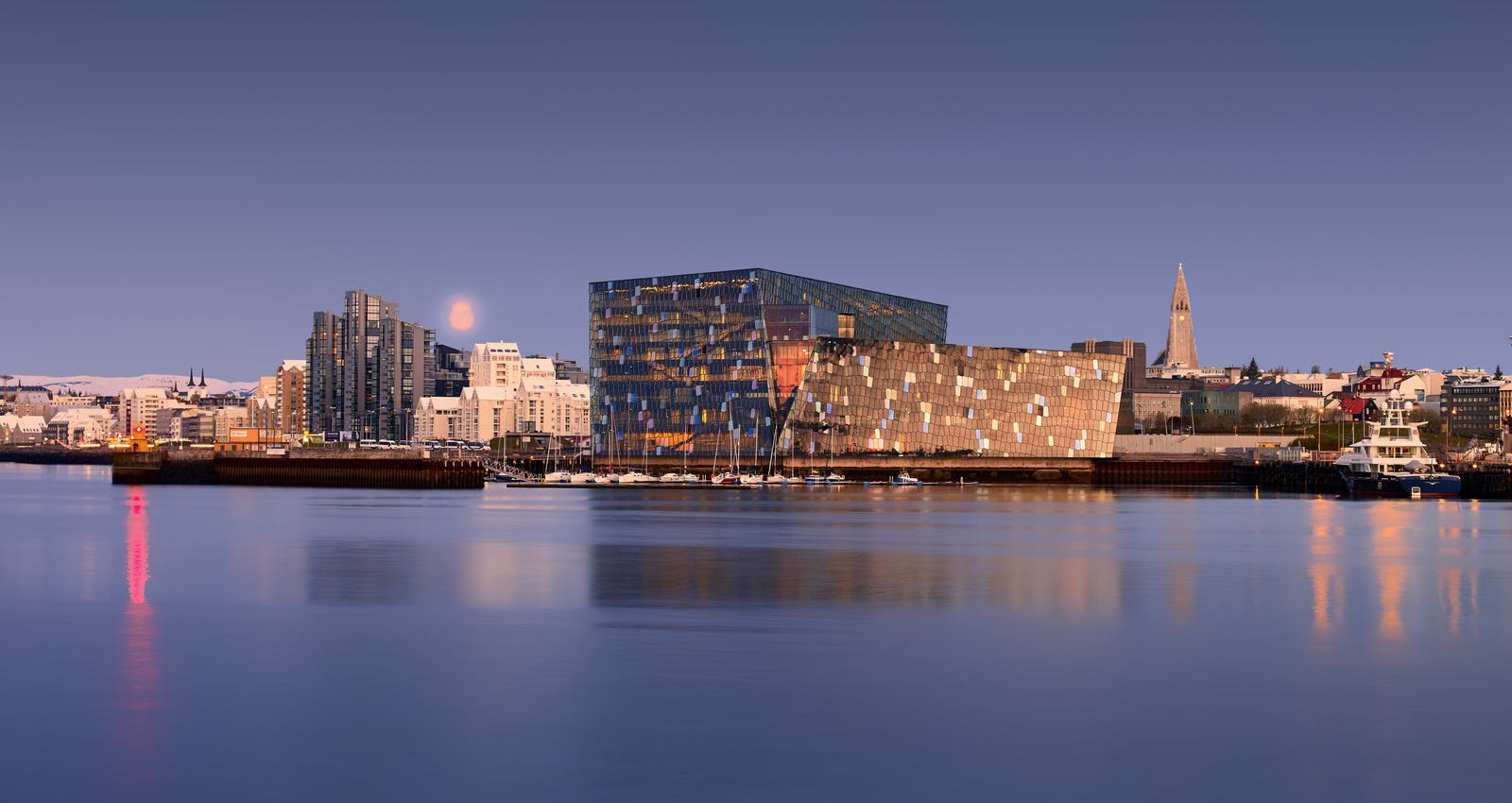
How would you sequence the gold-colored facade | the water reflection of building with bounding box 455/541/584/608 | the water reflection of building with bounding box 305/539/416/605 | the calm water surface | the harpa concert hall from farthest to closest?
the harpa concert hall < the gold-colored facade < the water reflection of building with bounding box 305/539/416/605 < the water reflection of building with bounding box 455/541/584/608 < the calm water surface

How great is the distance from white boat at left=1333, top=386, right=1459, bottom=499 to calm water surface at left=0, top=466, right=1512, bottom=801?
5266 cm

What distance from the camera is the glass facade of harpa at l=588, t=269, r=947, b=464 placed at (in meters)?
144

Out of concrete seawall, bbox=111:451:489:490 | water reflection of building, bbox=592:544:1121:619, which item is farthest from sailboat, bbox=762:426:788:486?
water reflection of building, bbox=592:544:1121:619

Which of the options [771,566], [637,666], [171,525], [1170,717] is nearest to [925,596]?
[771,566]

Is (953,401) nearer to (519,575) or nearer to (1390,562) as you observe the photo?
(1390,562)

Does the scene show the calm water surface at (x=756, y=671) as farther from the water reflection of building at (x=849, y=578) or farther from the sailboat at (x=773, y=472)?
the sailboat at (x=773, y=472)

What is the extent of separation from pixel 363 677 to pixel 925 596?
1660 cm

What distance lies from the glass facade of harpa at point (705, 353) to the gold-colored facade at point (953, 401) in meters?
3.13

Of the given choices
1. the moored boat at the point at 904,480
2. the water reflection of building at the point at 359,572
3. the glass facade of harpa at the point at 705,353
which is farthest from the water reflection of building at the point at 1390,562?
the glass facade of harpa at the point at 705,353

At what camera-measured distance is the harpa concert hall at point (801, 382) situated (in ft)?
472

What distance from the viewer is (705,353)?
147 metres

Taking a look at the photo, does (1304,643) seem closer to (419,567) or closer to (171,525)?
(419,567)

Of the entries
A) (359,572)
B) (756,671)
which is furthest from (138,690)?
(359,572)

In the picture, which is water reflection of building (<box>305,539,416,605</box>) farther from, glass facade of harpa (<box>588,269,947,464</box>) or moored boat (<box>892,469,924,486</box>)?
glass facade of harpa (<box>588,269,947,464</box>)
